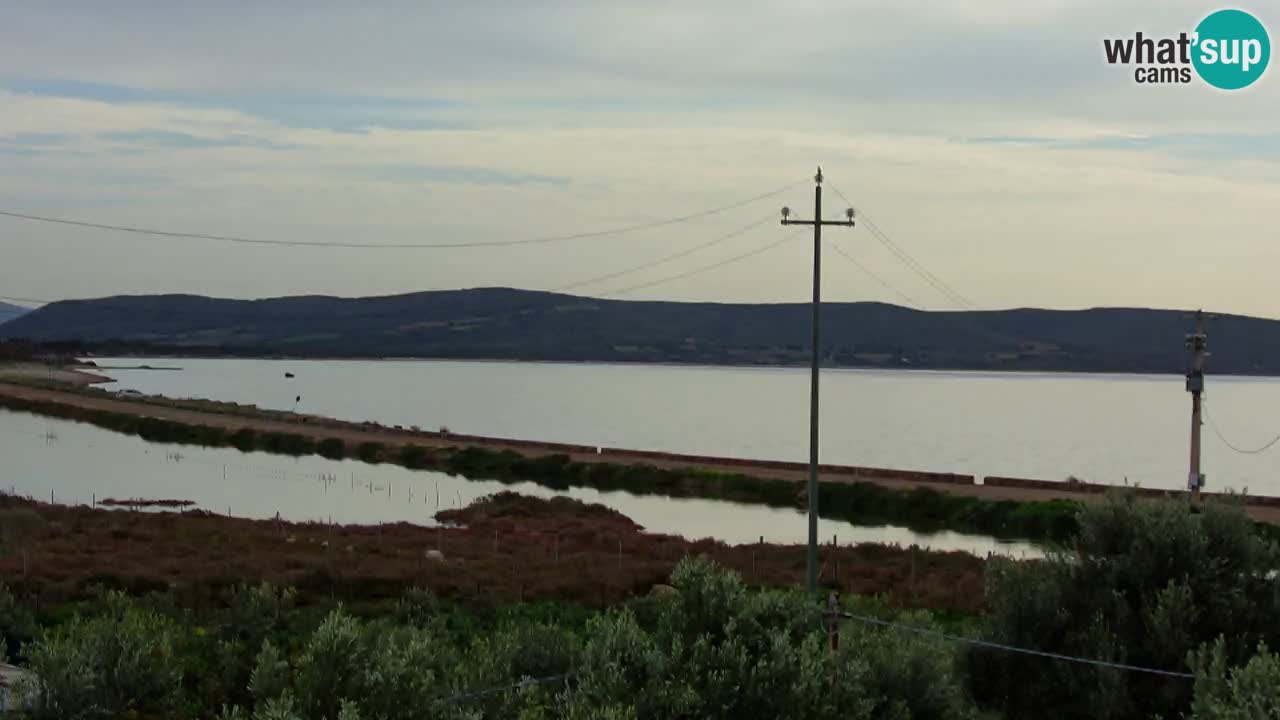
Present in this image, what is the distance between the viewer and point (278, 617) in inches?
948

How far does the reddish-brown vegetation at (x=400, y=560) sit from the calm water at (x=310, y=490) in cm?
744

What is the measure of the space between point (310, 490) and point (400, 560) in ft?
110

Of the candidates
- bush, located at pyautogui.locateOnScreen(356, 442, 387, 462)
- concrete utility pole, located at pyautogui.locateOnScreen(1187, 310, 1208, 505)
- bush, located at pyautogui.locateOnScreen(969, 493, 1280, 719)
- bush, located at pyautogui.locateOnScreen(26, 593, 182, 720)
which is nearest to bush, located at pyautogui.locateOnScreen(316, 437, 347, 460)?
bush, located at pyautogui.locateOnScreen(356, 442, 387, 462)

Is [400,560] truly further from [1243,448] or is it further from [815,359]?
[1243,448]

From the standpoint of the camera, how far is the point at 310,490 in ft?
232

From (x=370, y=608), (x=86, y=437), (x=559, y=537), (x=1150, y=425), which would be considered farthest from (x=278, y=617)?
(x=1150, y=425)

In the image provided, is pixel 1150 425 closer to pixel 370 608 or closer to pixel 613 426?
pixel 613 426

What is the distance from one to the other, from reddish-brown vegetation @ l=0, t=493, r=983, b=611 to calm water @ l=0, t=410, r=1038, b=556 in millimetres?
7438

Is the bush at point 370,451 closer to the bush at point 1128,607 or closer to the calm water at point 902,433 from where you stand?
the calm water at point 902,433

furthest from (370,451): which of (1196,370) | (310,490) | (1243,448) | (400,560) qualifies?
(1243,448)

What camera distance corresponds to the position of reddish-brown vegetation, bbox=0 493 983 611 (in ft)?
106

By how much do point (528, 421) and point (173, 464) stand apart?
7362cm

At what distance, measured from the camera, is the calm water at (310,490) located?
2312 inches

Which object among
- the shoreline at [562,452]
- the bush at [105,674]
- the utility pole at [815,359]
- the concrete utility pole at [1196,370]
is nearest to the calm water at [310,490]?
the shoreline at [562,452]
